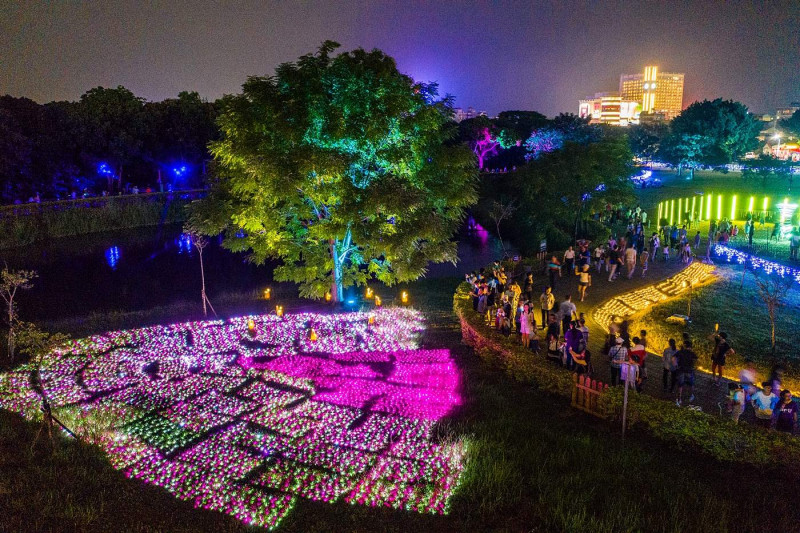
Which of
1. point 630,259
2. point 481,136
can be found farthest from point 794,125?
point 630,259

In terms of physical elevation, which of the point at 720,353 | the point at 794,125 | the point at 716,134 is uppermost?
the point at 794,125

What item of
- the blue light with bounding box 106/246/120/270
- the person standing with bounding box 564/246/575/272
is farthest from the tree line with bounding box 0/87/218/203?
the person standing with bounding box 564/246/575/272

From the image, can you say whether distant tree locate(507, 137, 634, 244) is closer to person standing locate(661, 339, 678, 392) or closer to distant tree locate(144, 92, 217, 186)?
person standing locate(661, 339, 678, 392)

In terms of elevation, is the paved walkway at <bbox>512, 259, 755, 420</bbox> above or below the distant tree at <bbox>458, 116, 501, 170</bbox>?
below

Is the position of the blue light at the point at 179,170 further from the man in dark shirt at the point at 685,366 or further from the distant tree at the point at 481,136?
the man in dark shirt at the point at 685,366

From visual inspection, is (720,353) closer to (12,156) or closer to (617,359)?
(617,359)

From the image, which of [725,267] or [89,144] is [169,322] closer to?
[725,267]
